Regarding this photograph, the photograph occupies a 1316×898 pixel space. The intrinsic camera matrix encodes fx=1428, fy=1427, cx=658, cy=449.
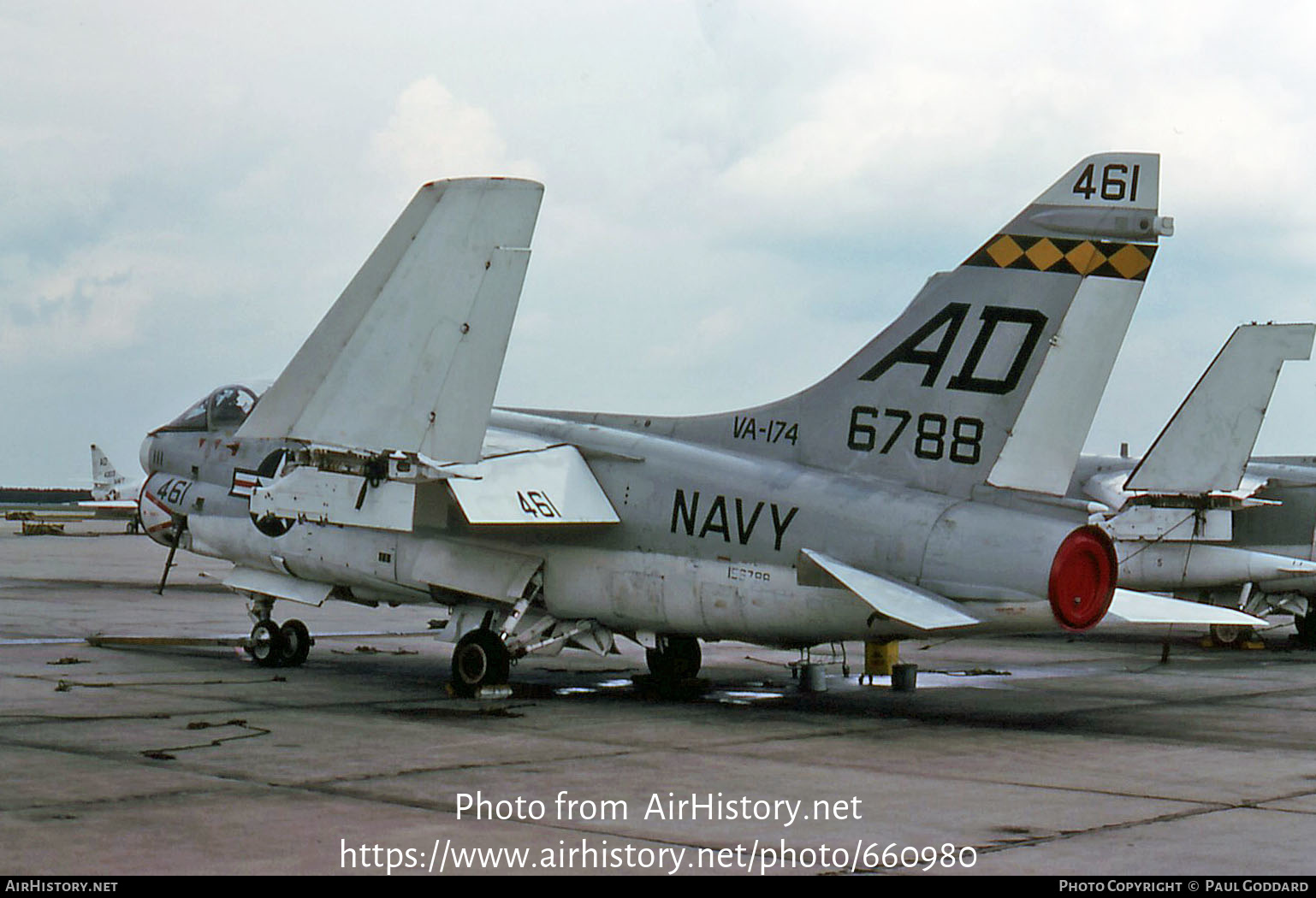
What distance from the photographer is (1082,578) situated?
10.5m

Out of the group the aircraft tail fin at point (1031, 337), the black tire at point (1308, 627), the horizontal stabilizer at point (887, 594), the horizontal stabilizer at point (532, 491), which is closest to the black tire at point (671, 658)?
the horizontal stabilizer at point (532, 491)

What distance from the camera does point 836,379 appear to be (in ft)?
39.7

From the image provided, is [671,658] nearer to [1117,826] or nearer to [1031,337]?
[1031,337]

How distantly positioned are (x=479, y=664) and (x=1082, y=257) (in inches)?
242

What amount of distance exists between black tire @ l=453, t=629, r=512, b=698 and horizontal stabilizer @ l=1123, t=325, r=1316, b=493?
11.8 m

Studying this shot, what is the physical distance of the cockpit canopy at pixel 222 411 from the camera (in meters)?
15.8

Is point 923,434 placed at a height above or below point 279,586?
above

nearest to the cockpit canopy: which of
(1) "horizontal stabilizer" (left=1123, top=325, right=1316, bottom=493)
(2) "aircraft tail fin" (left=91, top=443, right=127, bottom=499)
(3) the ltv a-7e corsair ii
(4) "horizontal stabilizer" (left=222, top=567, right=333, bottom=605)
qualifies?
(4) "horizontal stabilizer" (left=222, top=567, right=333, bottom=605)

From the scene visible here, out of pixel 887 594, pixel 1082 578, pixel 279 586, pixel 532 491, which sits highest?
pixel 532 491

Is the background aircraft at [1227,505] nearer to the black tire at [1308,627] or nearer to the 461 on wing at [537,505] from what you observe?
the black tire at [1308,627]

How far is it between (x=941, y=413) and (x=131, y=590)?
1989cm

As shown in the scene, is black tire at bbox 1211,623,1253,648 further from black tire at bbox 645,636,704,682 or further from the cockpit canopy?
the cockpit canopy

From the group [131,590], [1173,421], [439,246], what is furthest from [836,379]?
[131,590]

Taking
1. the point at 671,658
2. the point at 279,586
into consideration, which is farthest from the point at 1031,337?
the point at 279,586
